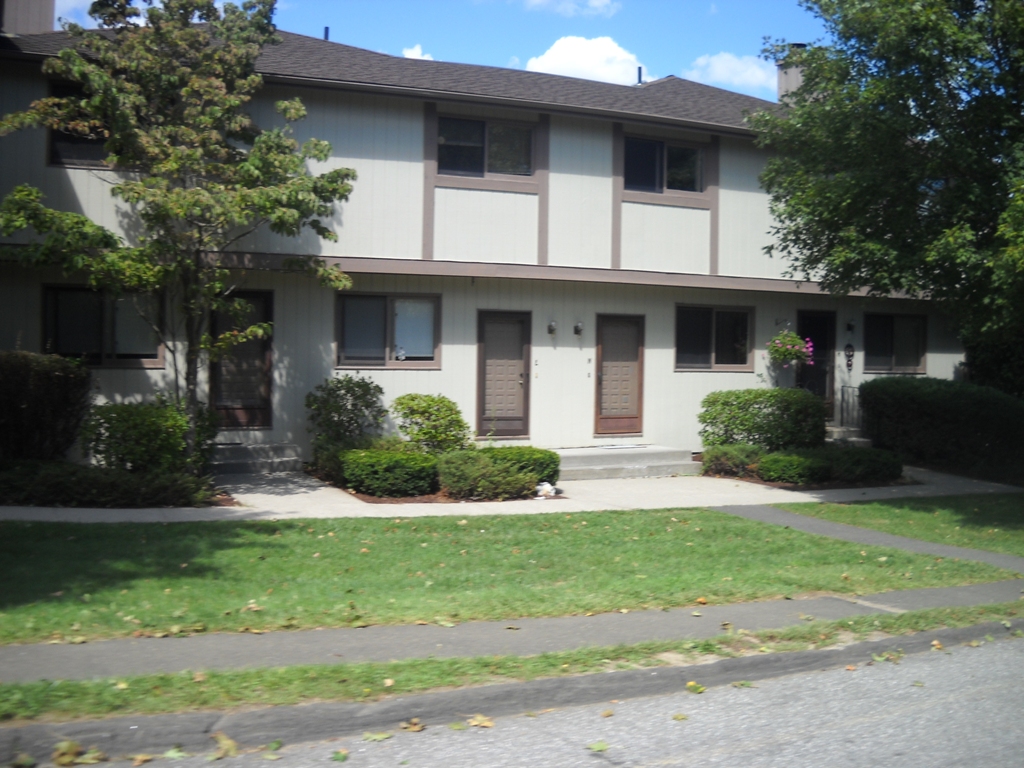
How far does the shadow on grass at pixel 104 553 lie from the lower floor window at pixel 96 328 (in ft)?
16.7

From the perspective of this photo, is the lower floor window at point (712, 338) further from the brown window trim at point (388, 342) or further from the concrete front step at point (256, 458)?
the concrete front step at point (256, 458)

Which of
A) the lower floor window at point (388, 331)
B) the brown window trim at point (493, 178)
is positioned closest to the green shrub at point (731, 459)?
the lower floor window at point (388, 331)

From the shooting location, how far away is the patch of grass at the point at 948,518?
11539mm

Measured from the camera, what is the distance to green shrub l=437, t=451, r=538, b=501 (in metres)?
13.1

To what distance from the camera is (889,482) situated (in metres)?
16.1

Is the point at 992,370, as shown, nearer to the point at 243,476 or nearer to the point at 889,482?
A: the point at 889,482

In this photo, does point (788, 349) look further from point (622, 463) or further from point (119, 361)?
point (119, 361)

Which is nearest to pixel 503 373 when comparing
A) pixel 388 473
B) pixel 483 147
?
pixel 483 147

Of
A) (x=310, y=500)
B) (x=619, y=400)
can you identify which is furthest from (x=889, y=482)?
(x=310, y=500)

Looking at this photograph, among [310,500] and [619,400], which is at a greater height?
[619,400]

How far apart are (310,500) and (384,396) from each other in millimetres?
3437

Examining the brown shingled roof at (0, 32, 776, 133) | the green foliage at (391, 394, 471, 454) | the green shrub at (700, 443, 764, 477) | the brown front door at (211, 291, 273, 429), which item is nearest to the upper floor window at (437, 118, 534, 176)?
the brown shingled roof at (0, 32, 776, 133)

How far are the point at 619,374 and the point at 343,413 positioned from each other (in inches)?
210

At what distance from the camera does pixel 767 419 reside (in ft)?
56.1
